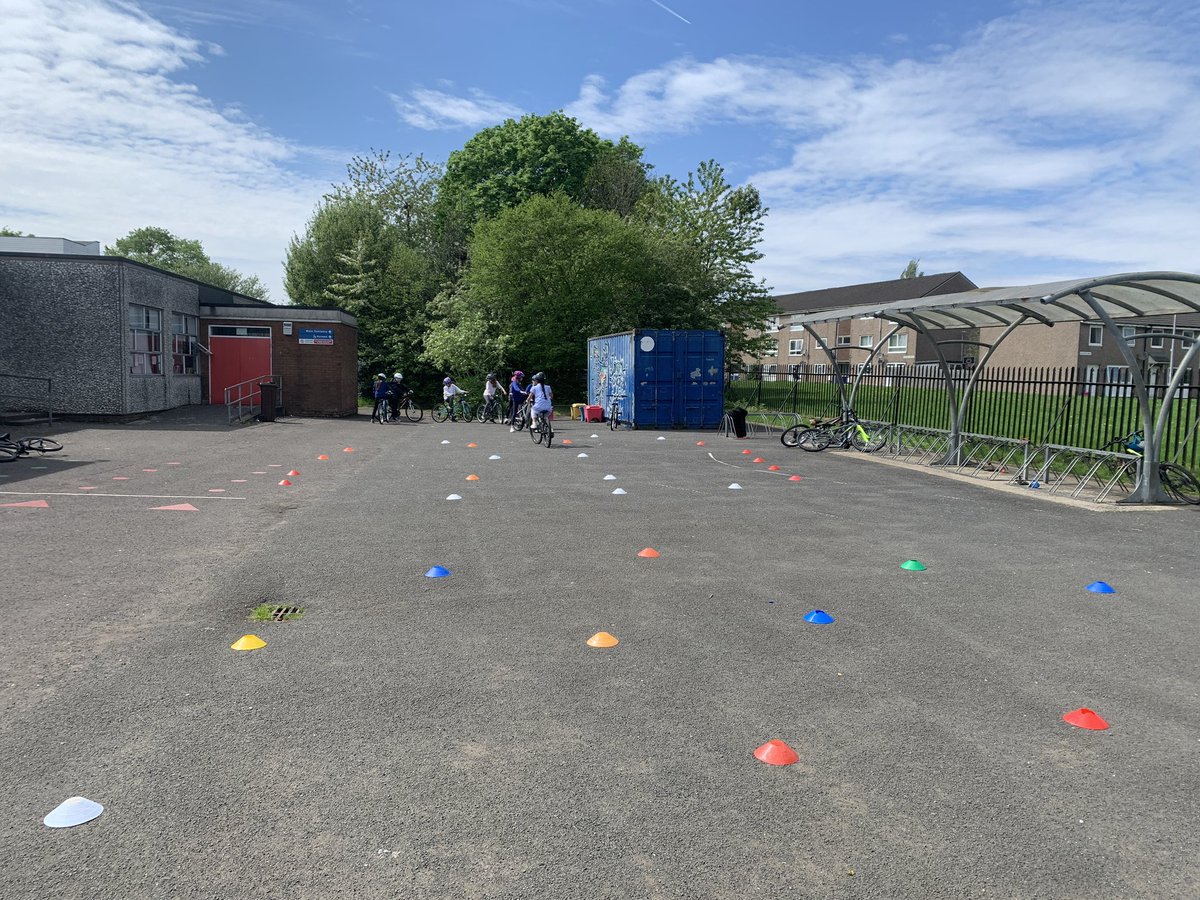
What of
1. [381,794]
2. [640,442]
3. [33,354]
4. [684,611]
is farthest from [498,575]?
[33,354]

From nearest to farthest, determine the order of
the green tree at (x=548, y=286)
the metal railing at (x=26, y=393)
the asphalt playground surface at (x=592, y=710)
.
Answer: the asphalt playground surface at (x=592, y=710) → the metal railing at (x=26, y=393) → the green tree at (x=548, y=286)

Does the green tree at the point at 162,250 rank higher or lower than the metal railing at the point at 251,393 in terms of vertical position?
higher

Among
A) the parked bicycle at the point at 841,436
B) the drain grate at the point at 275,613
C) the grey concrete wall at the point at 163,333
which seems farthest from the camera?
the grey concrete wall at the point at 163,333

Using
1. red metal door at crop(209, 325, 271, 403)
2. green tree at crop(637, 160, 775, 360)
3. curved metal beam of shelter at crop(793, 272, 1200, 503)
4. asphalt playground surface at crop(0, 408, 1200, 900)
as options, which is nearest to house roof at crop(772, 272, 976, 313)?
green tree at crop(637, 160, 775, 360)

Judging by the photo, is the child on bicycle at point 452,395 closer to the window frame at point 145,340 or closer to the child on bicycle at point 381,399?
the child on bicycle at point 381,399

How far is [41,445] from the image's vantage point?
15969 millimetres

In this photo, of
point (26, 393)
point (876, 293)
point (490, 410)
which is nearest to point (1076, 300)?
point (490, 410)

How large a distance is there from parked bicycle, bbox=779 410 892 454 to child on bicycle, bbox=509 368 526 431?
26.4 ft

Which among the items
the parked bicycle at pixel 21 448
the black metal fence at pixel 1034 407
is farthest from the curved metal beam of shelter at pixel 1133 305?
the parked bicycle at pixel 21 448

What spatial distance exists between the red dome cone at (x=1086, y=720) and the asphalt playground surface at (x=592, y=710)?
0.29 feet

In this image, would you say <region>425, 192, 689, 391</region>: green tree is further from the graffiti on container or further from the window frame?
the window frame

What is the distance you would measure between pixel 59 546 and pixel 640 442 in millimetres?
14672

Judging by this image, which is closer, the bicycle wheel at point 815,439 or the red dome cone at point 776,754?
the red dome cone at point 776,754

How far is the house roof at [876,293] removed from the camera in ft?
229
